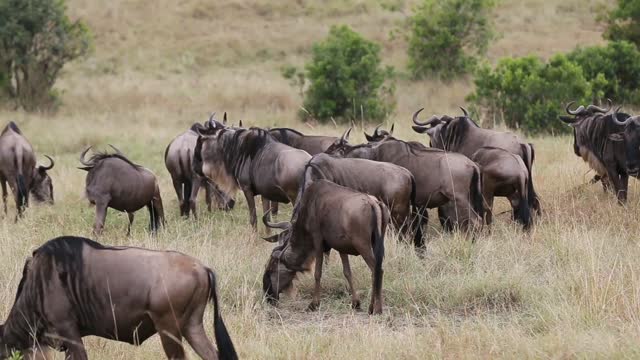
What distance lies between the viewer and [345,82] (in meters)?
19.6

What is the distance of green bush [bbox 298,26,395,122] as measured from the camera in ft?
63.6

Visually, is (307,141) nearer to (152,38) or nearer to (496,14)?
(152,38)

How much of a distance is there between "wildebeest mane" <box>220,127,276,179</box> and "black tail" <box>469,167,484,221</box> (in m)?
2.41

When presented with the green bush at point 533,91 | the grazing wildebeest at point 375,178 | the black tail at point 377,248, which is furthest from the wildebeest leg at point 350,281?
the green bush at point 533,91

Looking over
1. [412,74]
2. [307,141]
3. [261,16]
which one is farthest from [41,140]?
[261,16]

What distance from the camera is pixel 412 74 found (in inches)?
957

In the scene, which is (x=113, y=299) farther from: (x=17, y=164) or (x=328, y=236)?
(x=17, y=164)

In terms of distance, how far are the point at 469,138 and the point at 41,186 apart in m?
5.47

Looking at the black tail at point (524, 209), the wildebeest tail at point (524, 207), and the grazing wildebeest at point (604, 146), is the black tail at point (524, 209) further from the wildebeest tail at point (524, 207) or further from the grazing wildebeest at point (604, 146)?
the grazing wildebeest at point (604, 146)

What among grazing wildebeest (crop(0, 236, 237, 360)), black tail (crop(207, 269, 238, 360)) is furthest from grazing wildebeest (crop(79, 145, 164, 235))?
black tail (crop(207, 269, 238, 360))

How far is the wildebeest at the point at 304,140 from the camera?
1087cm

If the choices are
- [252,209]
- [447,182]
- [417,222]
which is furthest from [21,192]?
[447,182]

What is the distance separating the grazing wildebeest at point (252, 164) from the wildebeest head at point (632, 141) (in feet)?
11.5

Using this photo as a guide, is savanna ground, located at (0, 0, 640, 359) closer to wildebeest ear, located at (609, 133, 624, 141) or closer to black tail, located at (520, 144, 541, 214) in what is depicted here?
black tail, located at (520, 144, 541, 214)
